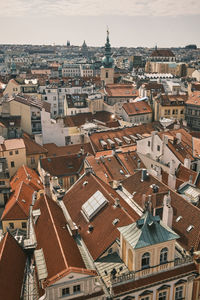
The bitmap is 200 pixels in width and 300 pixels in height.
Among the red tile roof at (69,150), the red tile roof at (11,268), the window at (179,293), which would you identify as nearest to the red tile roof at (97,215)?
the red tile roof at (11,268)

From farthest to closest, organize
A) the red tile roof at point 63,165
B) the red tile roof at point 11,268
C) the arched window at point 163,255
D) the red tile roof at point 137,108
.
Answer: the red tile roof at point 137,108, the red tile roof at point 63,165, the arched window at point 163,255, the red tile roof at point 11,268

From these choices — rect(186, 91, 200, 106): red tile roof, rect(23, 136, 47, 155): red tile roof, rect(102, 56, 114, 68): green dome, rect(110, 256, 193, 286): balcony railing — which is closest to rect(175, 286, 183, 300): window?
rect(110, 256, 193, 286): balcony railing

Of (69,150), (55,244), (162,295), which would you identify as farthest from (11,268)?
(69,150)

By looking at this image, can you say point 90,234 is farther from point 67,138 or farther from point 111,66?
point 111,66

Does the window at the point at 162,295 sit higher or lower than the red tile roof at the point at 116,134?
lower

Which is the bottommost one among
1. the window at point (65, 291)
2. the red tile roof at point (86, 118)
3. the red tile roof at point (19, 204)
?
the red tile roof at point (19, 204)

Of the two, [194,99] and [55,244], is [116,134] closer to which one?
[194,99]

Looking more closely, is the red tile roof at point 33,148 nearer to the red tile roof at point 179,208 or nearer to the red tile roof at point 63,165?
the red tile roof at point 63,165

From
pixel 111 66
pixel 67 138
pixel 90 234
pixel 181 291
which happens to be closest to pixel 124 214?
pixel 90 234
